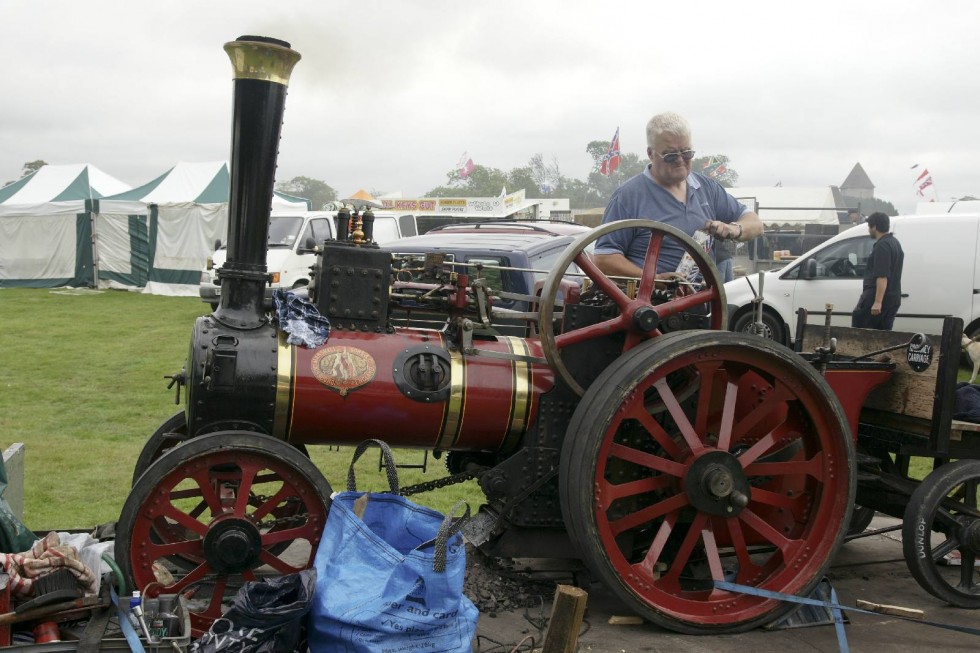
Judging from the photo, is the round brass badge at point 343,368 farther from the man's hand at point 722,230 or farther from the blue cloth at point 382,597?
the man's hand at point 722,230

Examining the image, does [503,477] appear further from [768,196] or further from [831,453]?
[768,196]

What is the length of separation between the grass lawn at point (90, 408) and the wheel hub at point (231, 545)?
6.15 ft

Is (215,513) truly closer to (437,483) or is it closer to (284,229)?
(437,483)

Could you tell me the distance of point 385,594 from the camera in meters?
2.98

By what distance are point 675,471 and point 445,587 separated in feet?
3.48

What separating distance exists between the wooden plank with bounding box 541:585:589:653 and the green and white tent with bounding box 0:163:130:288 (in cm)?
1855

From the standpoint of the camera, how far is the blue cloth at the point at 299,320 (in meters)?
3.51

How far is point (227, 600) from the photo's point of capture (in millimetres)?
3432

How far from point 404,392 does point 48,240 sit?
61.9 feet

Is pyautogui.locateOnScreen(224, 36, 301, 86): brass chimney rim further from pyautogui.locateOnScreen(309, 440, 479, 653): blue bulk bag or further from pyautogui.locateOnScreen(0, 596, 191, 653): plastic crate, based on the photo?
pyautogui.locateOnScreen(0, 596, 191, 653): plastic crate

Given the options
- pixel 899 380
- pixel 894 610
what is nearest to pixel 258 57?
pixel 899 380

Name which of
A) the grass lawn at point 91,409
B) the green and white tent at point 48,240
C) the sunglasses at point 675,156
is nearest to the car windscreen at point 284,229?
the grass lawn at point 91,409

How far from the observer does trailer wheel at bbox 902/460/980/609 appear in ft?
12.5

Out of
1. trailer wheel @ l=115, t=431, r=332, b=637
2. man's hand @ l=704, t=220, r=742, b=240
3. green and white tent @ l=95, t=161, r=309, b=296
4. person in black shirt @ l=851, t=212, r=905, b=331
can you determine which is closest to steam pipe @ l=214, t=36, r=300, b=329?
trailer wheel @ l=115, t=431, r=332, b=637
